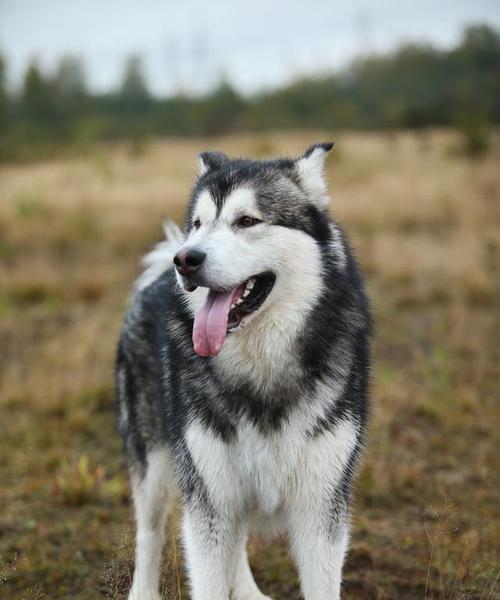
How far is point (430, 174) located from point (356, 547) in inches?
651

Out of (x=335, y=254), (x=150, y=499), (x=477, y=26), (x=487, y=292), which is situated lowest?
(x=487, y=292)

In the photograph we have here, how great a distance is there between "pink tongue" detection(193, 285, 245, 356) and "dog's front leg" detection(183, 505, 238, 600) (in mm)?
687

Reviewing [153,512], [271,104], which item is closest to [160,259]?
[153,512]

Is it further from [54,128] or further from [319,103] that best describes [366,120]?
[54,128]

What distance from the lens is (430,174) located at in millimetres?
19219

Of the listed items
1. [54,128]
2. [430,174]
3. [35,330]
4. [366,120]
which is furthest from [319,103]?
[35,330]

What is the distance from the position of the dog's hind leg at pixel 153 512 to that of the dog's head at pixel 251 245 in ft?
3.79

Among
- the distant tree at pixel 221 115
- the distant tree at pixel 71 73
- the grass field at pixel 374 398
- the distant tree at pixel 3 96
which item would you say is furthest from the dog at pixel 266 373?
the distant tree at pixel 71 73

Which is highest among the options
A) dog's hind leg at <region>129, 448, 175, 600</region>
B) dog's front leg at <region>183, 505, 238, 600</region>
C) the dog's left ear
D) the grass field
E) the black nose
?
the dog's left ear

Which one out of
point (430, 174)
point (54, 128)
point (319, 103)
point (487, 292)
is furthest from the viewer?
point (319, 103)

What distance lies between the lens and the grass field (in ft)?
12.7

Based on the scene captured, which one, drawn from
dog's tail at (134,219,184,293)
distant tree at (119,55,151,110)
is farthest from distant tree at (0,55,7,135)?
dog's tail at (134,219,184,293)

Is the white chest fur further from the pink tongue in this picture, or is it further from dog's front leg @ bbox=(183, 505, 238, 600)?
the pink tongue

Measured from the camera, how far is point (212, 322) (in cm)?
266
